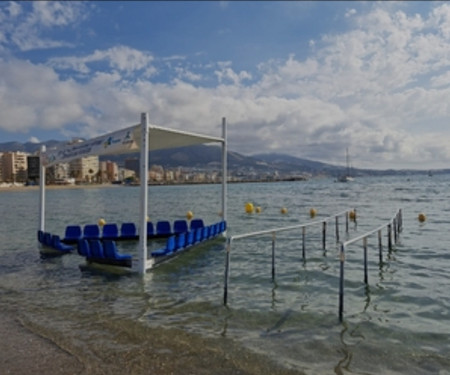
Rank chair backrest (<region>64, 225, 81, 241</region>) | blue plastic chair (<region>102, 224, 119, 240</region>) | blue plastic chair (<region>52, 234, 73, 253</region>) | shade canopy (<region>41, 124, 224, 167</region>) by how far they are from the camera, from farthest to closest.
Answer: blue plastic chair (<region>102, 224, 119, 240</region>), chair backrest (<region>64, 225, 81, 241</region>), blue plastic chair (<region>52, 234, 73, 253</region>), shade canopy (<region>41, 124, 224, 167</region>)

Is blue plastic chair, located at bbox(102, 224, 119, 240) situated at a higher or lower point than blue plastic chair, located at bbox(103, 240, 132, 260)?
lower

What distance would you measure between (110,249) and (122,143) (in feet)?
10.1

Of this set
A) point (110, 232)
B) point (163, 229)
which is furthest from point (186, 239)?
point (110, 232)

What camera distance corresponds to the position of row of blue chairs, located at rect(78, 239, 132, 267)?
1141 cm

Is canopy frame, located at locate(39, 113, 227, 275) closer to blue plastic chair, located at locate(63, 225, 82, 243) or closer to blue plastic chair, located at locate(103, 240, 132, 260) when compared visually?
blue plastic chair, located at locate(103, 240, 132, 260)

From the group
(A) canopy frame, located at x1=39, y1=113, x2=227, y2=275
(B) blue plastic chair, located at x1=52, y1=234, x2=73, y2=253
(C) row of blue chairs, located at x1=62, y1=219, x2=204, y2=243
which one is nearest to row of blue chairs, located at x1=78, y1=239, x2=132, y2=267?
(A) canopy frame, located at x1=39, y1=113, x2=227, y2=275

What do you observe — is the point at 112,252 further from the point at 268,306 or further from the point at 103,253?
the point at 268,306

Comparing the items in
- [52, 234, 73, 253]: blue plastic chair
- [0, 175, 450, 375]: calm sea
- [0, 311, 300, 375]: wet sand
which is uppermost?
[52, 234, 73, 253]: blue plastic chair

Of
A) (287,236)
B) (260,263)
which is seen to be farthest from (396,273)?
(287,236)

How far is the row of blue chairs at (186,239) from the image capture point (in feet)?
40.0

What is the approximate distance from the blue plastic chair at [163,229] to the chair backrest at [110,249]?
279 inches

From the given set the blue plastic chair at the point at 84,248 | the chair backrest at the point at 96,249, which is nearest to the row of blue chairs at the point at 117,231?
the blue plastic chair at the point at 84,248

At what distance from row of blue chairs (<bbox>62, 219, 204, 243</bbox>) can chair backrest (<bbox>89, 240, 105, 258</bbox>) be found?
4897 millimetres

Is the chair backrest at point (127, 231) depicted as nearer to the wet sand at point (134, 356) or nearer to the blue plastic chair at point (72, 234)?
the blue plastic chair at point (72, 234)
